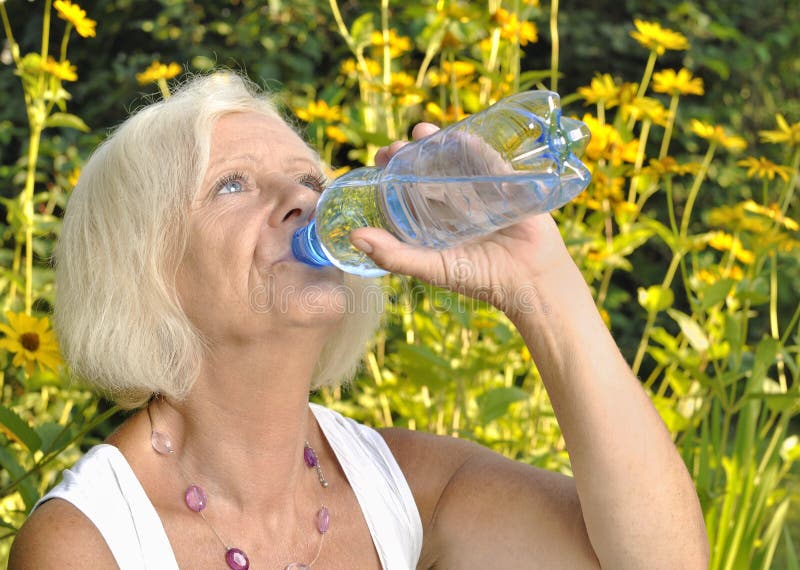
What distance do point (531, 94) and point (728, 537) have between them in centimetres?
111

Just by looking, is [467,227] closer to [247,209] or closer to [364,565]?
[247,209]

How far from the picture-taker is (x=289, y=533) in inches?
56.4

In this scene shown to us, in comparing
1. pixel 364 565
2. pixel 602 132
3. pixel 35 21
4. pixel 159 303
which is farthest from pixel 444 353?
pixel 35 21

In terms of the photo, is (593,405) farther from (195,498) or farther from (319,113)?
(319,113)

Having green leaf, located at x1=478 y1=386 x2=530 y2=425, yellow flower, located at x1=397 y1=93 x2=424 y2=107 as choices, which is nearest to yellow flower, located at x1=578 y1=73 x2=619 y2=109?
yellow flower, located at x1=397 y1=93 x2=424 y2=107

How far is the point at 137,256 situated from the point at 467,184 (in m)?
0.44

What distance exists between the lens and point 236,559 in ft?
4.39

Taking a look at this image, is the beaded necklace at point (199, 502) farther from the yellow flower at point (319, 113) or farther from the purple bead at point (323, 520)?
the yellow flower at point (319, 113)

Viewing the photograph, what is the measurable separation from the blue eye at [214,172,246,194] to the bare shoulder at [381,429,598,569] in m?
0.50

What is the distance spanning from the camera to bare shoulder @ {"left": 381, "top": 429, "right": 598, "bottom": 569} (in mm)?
1429

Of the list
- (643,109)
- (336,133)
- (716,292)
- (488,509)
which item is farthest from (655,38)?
(488,509)

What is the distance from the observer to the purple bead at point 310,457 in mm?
1518

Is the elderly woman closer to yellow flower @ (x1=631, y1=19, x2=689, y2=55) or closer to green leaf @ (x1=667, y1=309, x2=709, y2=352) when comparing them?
green leaf @ (x1=667, y1=309, x2=709, y2=352)

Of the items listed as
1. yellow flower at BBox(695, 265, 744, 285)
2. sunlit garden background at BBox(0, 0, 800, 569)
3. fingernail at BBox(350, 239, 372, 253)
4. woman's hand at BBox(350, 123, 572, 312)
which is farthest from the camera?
yellow flower at BBox(695, 265, 744, 285)
